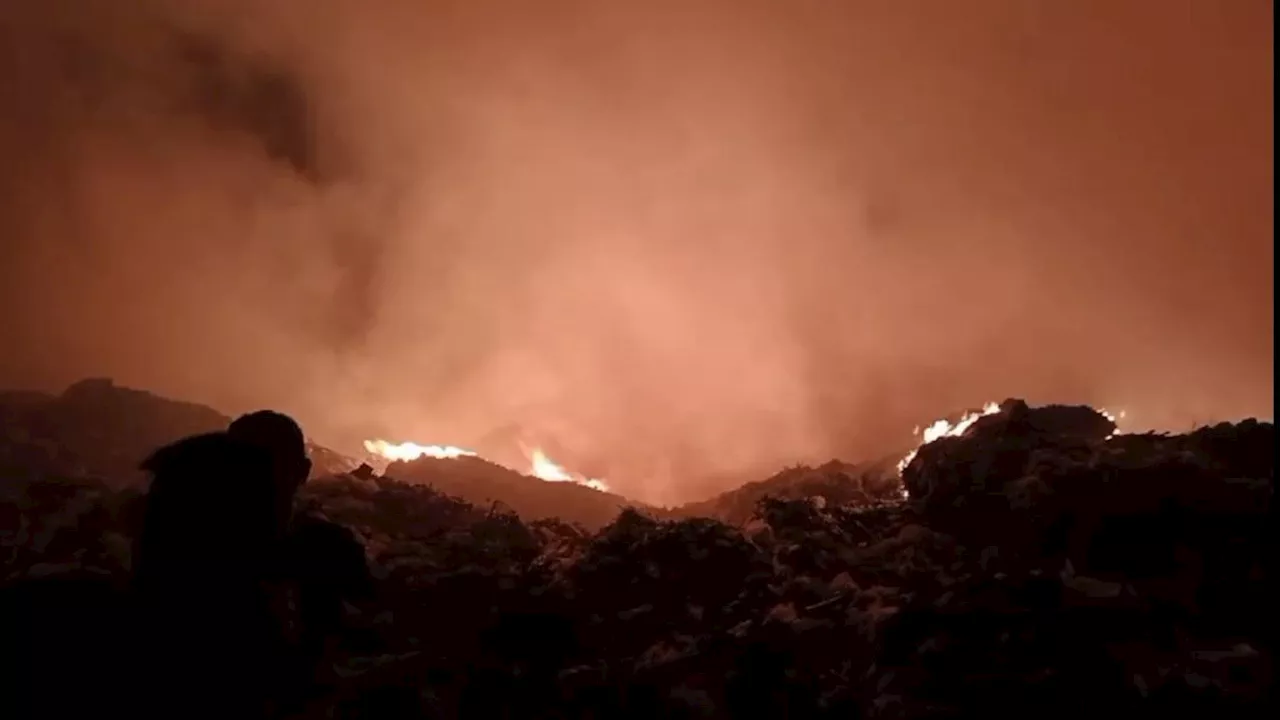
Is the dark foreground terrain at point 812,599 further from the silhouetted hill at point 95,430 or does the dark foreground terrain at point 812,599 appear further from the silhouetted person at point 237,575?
the silhouetted hill at point 95,430

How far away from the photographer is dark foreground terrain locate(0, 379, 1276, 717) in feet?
49.1

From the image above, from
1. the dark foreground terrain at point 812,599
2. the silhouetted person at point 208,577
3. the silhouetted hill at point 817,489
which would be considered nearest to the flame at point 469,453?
the silhouetted hill at point 817,489

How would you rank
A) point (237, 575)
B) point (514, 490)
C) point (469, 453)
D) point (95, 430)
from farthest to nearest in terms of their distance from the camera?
1. point (469, 453)
2. point (514, 490)
3. point (95, 430)
4. point (237, 575)

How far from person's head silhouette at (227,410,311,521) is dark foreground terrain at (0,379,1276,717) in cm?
280

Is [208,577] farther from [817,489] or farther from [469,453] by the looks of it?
[469,453]

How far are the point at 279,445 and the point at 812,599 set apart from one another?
12386 millimetres

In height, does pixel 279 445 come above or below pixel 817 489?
below

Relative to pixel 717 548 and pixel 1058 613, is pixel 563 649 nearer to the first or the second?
pixel 717 548

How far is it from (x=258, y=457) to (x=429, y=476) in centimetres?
1463

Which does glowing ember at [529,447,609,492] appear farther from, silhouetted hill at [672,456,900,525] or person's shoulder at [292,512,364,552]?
person's shoulder at [292,512,364,552]

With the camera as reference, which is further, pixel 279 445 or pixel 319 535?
pixel 319 535

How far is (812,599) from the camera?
1864 cm

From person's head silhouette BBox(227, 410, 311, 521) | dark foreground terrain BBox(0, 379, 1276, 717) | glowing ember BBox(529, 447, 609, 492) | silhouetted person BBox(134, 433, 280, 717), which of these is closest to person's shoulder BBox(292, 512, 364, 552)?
person's head silhouette BBox(227, 410, 311, 521)

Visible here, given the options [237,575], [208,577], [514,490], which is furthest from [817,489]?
[208,577]
